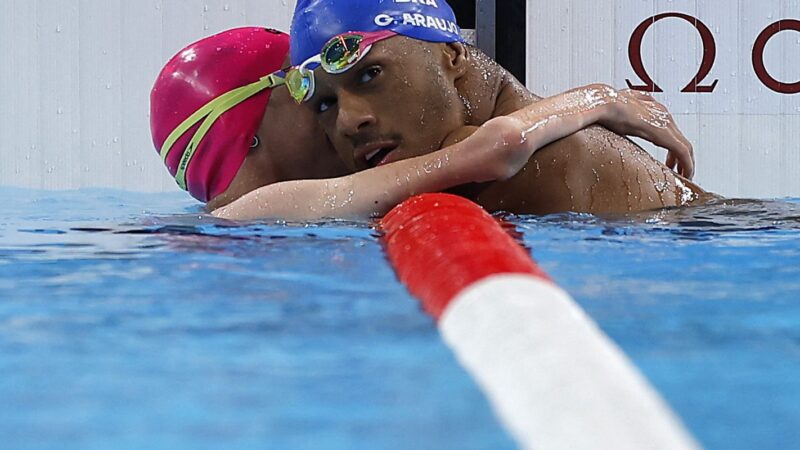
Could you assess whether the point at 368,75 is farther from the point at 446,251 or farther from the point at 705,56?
the point at 705,56

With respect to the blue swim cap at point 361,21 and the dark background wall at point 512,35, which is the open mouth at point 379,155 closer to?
the blue swim cap at point 361,21

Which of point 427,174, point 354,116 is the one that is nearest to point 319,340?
point 427,174

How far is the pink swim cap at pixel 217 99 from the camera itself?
3.13 meters

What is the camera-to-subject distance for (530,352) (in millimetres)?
904

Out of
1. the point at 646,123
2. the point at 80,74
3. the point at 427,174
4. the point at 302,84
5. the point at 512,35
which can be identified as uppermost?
the point at 512,35

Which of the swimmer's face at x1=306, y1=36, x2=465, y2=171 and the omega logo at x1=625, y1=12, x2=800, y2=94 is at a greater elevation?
the omega logo at x1=625, y1=12, x2=800, y2=94

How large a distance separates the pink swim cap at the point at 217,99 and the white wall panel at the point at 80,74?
1.90 meters

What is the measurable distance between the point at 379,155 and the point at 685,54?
117 inches

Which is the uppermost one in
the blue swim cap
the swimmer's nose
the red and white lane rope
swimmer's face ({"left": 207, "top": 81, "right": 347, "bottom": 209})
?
the blue swim cap

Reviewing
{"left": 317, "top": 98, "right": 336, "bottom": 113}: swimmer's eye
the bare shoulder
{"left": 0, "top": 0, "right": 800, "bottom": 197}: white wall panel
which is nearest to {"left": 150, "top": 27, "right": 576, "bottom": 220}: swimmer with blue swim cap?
{"left": 317, "top": 98, "right": 336, "bottom": 113}: swimmer's eye

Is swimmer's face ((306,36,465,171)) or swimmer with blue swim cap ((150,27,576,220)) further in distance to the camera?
swimmer with blue swim cap ((150,27,576,220))

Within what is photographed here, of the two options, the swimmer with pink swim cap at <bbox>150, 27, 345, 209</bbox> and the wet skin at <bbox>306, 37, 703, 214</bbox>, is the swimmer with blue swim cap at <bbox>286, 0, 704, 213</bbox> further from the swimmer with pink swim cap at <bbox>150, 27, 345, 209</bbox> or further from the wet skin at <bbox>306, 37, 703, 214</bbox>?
the swimmer with pink swim cap at <bbox>150, 27, 345, 209</bbox>

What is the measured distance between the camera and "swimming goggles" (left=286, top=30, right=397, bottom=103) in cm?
256

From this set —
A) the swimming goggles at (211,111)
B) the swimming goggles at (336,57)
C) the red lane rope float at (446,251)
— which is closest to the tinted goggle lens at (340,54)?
the swimming goggles at (336,57)
